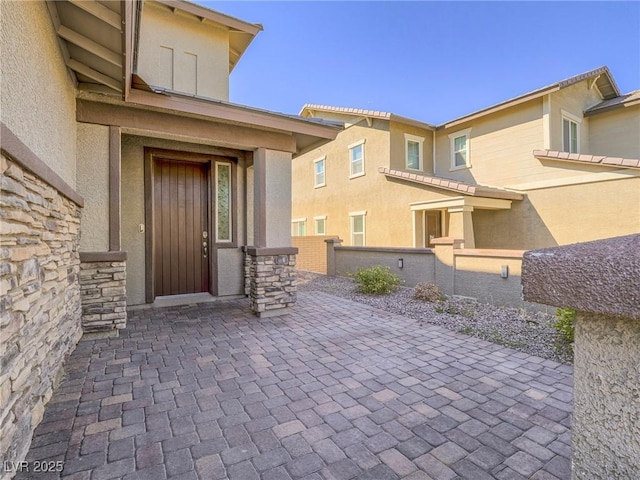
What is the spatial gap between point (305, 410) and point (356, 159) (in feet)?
37.6

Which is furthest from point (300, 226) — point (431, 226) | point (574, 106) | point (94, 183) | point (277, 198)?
point (94, 183)

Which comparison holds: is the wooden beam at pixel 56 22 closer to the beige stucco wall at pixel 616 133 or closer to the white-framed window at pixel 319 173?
the white-framed window at pixel 319 173

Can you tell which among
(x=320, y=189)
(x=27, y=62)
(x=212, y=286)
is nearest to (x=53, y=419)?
(x=27, y=62)

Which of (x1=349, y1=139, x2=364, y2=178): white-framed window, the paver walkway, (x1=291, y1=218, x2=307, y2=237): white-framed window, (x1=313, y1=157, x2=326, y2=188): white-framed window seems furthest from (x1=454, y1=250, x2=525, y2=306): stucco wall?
(x1=291, y1=218, x2=307, y2=237): white-framed window

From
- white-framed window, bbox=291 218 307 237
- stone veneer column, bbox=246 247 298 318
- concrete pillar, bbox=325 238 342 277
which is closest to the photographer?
stone veneer column, bbox=246 247 298 318

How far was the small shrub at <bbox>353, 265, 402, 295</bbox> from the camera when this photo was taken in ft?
24.3

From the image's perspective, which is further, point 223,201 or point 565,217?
point 565,217

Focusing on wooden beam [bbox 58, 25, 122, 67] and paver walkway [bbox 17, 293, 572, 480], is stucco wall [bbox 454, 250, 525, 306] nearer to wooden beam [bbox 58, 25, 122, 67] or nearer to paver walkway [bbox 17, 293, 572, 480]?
paver walkway [bbox 17, 293, 572, 480]

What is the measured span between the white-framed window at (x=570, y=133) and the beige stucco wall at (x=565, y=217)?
6.78ft

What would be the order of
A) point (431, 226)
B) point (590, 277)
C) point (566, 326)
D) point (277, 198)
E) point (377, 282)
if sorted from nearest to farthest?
point (590, 277) < point (566, 326) < point (277, 198) < point (377, 282) < point (431, 226)

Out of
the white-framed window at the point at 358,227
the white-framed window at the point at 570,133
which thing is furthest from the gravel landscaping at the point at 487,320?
the white-framed window at the point at 570,133

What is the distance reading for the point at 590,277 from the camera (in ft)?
2.46

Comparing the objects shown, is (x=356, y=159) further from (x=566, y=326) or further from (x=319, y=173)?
(x=566, y=326)

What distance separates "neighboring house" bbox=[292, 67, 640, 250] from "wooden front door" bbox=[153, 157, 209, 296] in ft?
20.9
